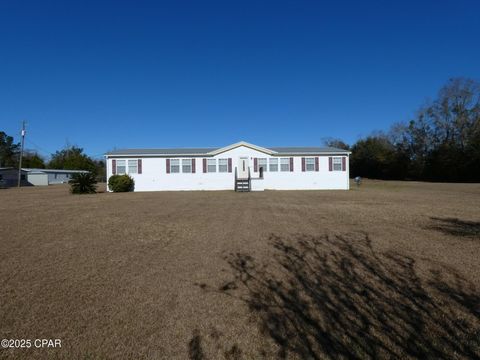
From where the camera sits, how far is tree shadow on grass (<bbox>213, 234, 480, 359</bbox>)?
2504mm

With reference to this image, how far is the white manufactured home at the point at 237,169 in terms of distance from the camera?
77.4ft

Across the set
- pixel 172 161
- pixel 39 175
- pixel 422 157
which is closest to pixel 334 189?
pixel 172 161

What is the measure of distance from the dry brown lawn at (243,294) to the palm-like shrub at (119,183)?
16.1 meters

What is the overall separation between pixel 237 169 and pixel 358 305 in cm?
2070

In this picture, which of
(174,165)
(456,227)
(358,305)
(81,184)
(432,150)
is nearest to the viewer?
(358,305)

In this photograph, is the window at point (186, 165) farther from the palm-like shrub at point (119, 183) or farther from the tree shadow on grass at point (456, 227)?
the tree shadow on grass at point (456, 227)

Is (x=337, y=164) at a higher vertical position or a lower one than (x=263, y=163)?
lower

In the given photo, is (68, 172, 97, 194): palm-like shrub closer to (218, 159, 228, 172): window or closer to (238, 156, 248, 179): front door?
(218, 159, 228, 172): window

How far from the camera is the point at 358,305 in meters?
3.23

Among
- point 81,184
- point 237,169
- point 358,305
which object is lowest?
point 358,305

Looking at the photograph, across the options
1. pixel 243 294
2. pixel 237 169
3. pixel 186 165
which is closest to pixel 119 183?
pixel 186 165

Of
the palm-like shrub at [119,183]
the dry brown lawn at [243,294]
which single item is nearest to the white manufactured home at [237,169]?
the palm-like shrub at [119,183]

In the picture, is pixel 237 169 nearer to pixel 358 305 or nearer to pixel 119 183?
pixel 119 183

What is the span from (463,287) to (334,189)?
20.5 m
